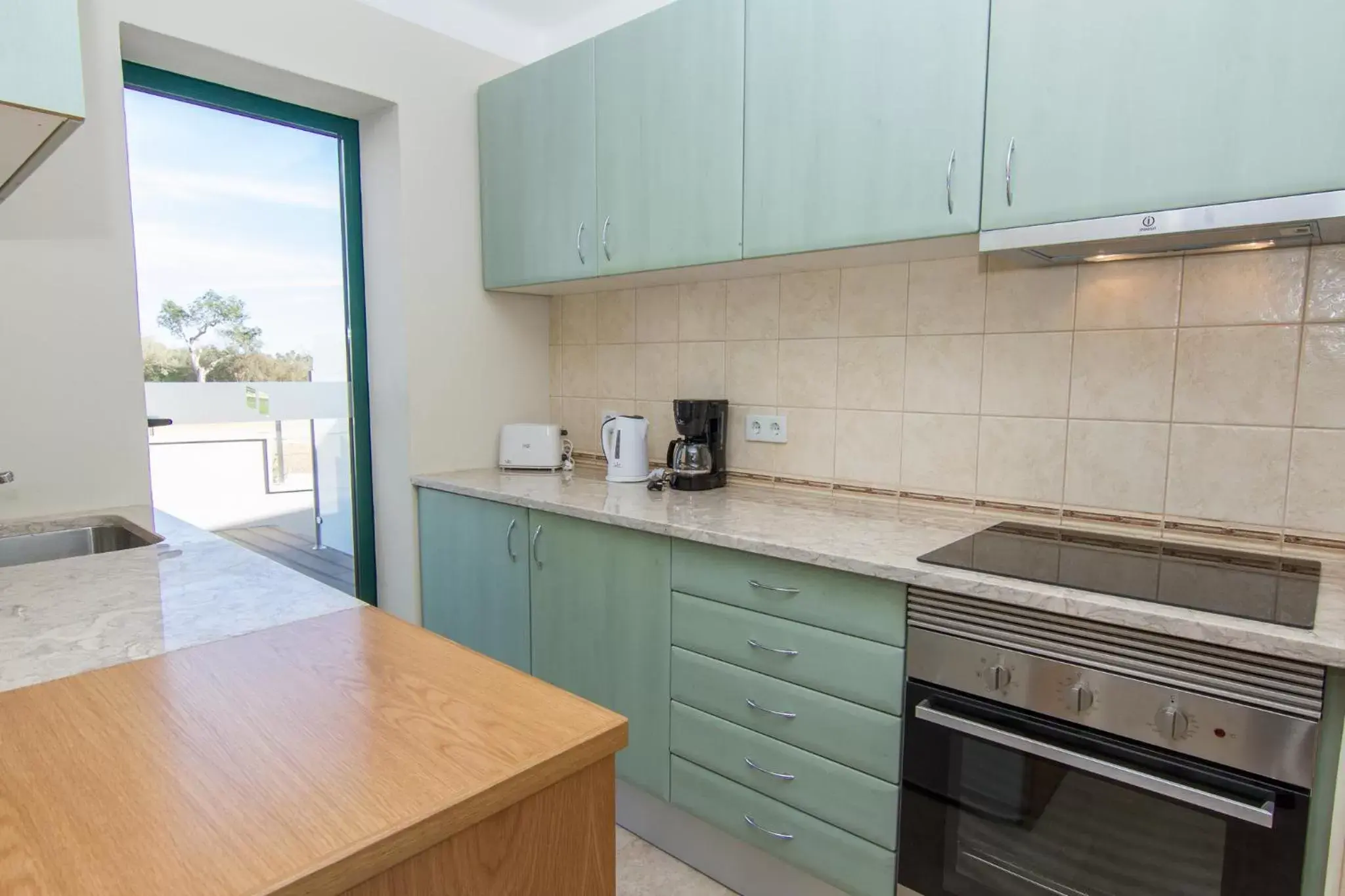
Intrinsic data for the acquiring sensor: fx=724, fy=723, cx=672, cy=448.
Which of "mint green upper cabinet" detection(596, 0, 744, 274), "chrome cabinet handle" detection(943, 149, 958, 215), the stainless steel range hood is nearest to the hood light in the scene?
the stainless steel range hood

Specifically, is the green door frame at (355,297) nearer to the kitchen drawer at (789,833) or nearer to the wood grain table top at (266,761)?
the kitchen drawer at (789,833)

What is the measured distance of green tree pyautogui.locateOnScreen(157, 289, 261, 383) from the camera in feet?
7.43

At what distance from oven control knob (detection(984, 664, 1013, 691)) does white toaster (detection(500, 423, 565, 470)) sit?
174cm

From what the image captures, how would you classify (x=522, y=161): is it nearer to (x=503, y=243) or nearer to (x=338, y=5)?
(x=503, y=243)

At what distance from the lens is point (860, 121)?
1.67 m

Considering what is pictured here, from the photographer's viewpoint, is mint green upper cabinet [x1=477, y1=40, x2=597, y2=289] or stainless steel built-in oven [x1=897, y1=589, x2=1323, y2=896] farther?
mint green upper cabinet [x1=477, y1=40, x2=597, y2=289]

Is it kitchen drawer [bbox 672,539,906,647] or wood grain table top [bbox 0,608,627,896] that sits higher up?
wood grain table top [bbox 0,608,627,896]

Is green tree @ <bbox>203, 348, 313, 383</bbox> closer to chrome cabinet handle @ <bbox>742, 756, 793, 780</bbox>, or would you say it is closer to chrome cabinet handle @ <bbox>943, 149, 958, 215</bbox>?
chrome cabinet handle @ <bbox>742, 756, 793, 780</bbox>

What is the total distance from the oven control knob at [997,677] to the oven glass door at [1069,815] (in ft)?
0.15

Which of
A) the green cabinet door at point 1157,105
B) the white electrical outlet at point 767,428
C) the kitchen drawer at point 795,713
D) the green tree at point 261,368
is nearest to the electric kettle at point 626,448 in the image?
the white electrical outlet at point 767,428

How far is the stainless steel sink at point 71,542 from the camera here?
66.5 inches

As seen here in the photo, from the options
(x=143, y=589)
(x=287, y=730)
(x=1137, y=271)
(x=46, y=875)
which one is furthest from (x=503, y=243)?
(x=46, y=875)

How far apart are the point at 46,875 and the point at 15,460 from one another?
1.75m

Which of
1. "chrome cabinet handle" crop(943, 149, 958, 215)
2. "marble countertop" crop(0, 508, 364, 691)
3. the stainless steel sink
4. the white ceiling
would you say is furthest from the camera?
the white ceiling
